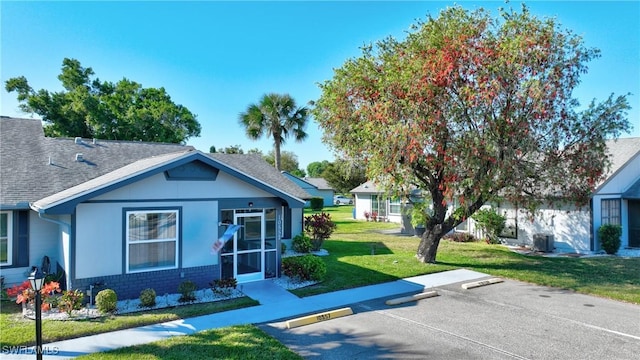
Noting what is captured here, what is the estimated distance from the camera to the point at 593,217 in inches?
699

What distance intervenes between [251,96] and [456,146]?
20.8 m

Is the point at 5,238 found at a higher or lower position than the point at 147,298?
higher

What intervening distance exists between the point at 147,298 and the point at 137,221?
2.05 meters

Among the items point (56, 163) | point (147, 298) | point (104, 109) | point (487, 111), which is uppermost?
point (104, 109)

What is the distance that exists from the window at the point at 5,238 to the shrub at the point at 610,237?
75.0 ft

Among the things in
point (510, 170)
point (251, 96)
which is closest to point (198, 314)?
point (510, 170)

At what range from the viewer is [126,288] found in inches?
384

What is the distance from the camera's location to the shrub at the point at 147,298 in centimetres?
923

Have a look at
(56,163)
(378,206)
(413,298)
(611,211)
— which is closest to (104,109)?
(56,163)

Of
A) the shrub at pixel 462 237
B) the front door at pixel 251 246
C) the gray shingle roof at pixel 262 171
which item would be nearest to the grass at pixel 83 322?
the front door at pixel 251 246

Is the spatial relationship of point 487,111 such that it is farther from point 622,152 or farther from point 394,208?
point 394,208

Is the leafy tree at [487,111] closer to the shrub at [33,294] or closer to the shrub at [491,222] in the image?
the shrub at [491,222]

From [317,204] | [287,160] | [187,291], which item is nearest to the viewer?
[187,291]

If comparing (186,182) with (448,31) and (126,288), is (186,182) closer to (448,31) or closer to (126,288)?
(126,288)
